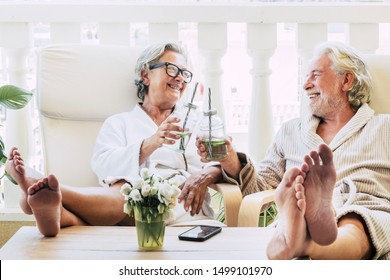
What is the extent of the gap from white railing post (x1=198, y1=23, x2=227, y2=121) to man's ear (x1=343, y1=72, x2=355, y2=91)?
2.10ft

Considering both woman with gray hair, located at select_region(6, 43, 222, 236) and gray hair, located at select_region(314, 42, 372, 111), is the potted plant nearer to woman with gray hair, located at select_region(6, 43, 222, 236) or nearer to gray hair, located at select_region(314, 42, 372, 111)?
woman with gray hair, located at select_region(6, 43, 222, 236)

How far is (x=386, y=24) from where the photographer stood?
3.41 meters

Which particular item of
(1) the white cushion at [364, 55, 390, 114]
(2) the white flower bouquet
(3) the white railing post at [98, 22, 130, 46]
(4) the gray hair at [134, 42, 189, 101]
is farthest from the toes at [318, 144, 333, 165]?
(3) the white railing post at [98, 22, 130, 46]

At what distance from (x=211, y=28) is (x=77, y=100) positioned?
70cm

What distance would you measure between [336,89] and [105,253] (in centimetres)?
112

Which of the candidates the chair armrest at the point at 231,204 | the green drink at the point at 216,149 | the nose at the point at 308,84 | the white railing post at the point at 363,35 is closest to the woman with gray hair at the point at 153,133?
the chair armrest at the point at 231,204

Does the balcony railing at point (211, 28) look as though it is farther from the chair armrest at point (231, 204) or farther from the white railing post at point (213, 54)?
the chair armrest at point (231, 204)

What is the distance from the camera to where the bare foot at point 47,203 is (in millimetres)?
2188

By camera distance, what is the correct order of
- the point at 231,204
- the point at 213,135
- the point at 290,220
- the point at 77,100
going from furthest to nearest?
the point at 77,100 → the point at 231,204 → the point at 213,135 → the point at 290,220

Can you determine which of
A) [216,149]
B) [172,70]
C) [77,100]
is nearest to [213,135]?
[216,149]

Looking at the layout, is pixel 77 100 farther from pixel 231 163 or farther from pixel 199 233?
pixel 199 233

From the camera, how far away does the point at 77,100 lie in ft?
9.61
